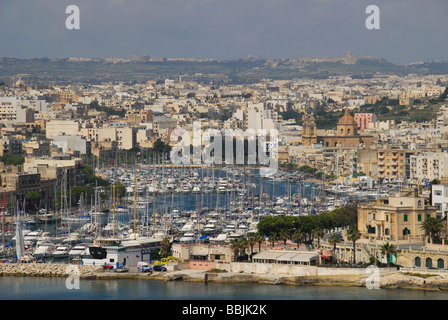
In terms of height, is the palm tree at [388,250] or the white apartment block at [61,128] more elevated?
the white apartment block at [61,128]

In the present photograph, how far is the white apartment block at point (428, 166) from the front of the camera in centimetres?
4147

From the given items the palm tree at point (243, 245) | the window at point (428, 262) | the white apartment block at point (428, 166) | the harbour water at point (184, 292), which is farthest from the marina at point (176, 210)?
the window at point (428, 262)

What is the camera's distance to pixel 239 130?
2889 inches

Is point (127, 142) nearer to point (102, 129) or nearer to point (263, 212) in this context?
point (102, 129)

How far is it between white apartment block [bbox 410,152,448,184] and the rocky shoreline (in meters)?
18.7

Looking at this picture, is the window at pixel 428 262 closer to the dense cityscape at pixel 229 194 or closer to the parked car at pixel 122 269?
the dense cityscape at pixel 229 194

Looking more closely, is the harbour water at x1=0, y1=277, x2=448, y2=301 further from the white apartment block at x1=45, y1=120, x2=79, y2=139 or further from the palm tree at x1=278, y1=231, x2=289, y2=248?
the white apartment block at x1=45, y1=120, x2=79, y2=139

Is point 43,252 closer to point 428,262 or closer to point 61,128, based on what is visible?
point 428,262

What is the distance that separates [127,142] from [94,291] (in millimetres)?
42014

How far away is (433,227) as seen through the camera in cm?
2328

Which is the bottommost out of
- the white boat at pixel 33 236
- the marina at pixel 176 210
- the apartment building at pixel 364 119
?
the white boat at pixel 33 236

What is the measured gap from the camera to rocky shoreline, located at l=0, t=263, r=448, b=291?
21781 millimetres

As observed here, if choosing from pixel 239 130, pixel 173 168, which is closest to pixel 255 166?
pixel 173 168

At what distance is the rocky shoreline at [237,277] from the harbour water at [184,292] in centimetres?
18
